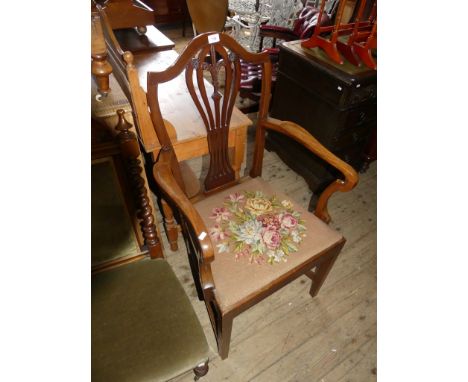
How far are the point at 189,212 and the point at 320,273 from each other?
0.89 m

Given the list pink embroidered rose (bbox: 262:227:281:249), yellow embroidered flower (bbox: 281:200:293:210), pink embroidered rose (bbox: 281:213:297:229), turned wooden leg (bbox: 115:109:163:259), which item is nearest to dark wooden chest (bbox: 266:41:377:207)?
yellow embroidered flower (bbox: 281:200:293:210)

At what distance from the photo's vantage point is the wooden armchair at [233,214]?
3.64 feet

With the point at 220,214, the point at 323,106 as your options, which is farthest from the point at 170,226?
the point at 323,106

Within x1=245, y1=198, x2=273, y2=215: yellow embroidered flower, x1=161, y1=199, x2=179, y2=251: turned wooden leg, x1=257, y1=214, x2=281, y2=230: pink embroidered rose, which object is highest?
x1=245, y1=198, x2=273, y2=215: yellow embroidered flower

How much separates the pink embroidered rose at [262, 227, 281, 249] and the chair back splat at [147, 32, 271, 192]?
376mm

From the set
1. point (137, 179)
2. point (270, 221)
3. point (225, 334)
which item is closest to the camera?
point (137, 179)

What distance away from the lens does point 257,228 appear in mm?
1315

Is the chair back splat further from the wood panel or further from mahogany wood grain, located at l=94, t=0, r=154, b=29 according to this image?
mahogany wood grain, located at l=94, t=0, r=154, b=29

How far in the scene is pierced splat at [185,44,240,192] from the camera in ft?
3.76

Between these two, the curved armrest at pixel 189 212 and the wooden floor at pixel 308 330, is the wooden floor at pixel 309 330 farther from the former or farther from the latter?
the curved armrest at pixel 189 212

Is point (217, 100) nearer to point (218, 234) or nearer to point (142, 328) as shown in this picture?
point (218, 234)

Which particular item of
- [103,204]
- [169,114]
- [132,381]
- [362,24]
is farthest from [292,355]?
[362,24]

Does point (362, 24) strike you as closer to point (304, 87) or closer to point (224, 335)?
point (304, 87)

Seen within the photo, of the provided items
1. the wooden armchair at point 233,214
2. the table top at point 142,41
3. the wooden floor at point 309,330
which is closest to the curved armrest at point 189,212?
the wooden armchair at point 233,214
